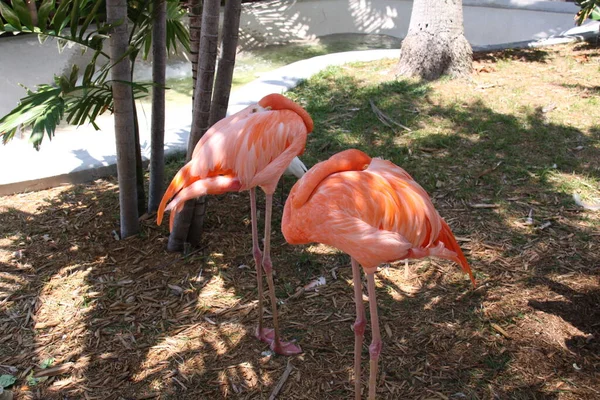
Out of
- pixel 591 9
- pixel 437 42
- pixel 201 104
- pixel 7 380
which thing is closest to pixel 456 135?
pixel 437 42

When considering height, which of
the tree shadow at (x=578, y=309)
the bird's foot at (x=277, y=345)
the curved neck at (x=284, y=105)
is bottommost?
the bird's foot at (x=277, y=345)

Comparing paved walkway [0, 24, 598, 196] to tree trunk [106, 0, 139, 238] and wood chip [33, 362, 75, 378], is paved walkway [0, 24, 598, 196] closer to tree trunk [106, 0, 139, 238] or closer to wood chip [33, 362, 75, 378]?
tree trunk [106, 0, 139, 238]

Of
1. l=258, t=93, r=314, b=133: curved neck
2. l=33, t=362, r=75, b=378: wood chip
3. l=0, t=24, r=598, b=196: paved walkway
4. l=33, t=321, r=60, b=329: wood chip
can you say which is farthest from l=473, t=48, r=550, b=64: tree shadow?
l=33, t=362, r=75, b=378: wood chip

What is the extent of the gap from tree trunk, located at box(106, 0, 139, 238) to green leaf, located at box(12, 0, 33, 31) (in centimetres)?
41

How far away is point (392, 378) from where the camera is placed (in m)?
2.61

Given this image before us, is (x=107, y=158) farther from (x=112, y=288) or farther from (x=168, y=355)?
(x=168, y=355)

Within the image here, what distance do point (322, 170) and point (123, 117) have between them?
4.93ft

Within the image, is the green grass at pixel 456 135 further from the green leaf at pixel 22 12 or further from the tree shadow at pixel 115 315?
the green leaf at pixel 22 12

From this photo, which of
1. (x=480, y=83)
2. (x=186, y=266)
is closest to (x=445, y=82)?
(x=480, y=83)

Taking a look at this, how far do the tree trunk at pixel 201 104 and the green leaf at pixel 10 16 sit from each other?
884 millimetres

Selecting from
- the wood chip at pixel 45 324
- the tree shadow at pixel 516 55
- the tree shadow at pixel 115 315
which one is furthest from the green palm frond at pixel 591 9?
the wood chip at pixel 45 324

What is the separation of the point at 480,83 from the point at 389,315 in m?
3.85

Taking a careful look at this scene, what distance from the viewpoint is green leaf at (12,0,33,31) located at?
2.65 metres

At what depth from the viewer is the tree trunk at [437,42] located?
6.02 metres
